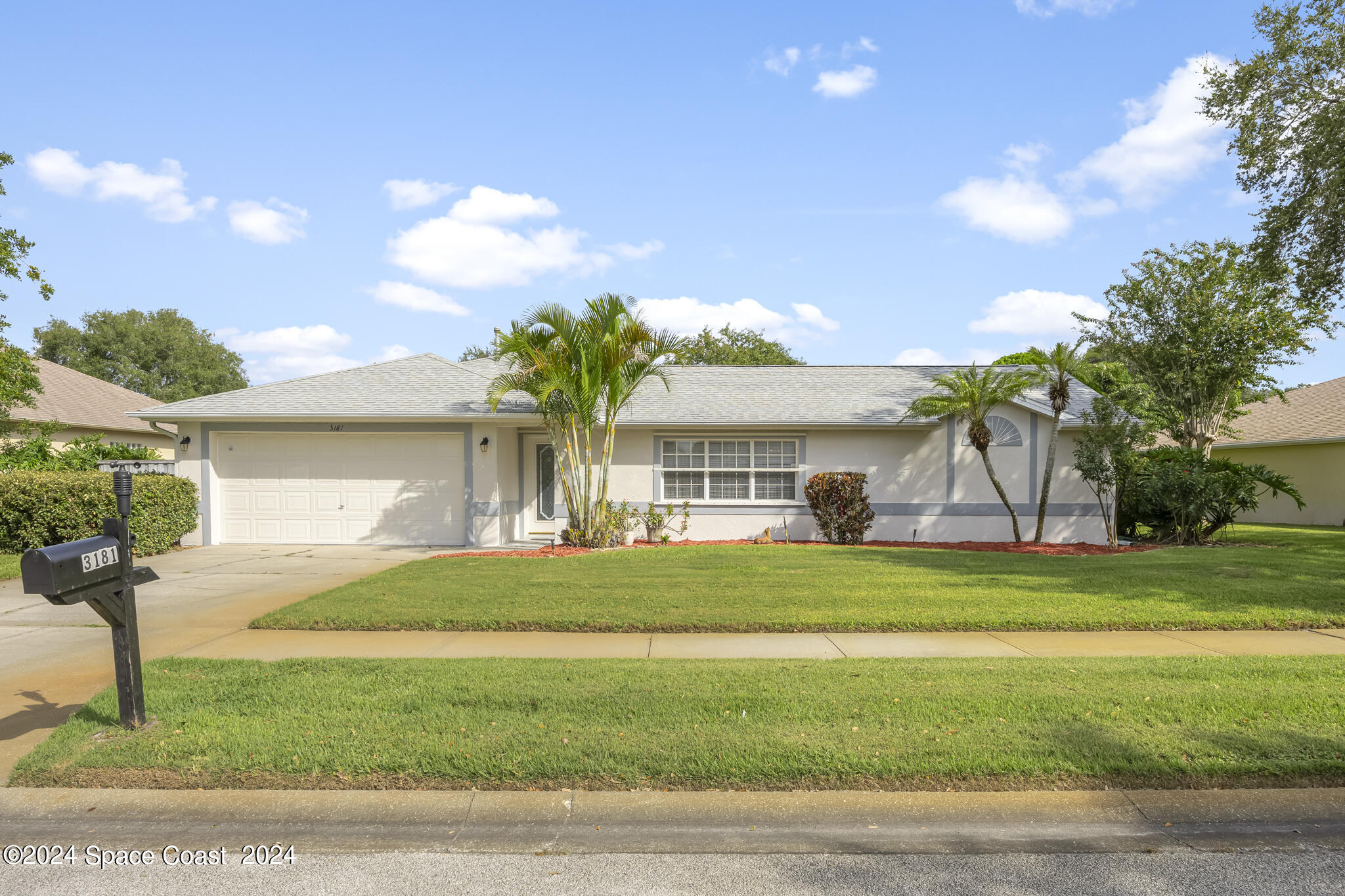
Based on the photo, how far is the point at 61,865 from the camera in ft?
11.5

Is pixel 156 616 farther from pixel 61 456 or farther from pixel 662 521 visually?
pixel 61 456

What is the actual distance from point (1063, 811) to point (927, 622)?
13.6ft

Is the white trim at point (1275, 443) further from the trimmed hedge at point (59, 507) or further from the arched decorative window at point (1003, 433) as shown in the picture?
the trimmed hedge at point (59, 507)

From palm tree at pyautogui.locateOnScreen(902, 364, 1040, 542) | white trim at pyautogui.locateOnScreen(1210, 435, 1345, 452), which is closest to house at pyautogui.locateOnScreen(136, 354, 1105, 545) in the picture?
palm tree at pyautogui.locateOnScreen(902, 364, 1040, 542)

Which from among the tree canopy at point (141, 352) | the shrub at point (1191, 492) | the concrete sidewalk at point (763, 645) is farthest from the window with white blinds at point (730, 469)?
the tree canopy at point (141, 352)

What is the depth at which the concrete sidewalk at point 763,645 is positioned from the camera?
6914 millimetres

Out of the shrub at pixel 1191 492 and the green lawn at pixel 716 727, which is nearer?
the green lawn at pixel 716 727

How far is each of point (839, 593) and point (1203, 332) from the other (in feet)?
64.3

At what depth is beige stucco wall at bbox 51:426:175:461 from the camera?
2222 centimetres

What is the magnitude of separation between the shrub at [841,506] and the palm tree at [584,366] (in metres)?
4.12

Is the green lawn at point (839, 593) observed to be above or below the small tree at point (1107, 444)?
below

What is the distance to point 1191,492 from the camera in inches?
605

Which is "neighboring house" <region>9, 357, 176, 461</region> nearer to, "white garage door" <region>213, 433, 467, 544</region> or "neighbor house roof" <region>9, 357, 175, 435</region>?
"neighbor house roof" <region>9, 357, 175, 435</region>

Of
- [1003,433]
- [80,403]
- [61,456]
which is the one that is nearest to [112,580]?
[1003,433]
